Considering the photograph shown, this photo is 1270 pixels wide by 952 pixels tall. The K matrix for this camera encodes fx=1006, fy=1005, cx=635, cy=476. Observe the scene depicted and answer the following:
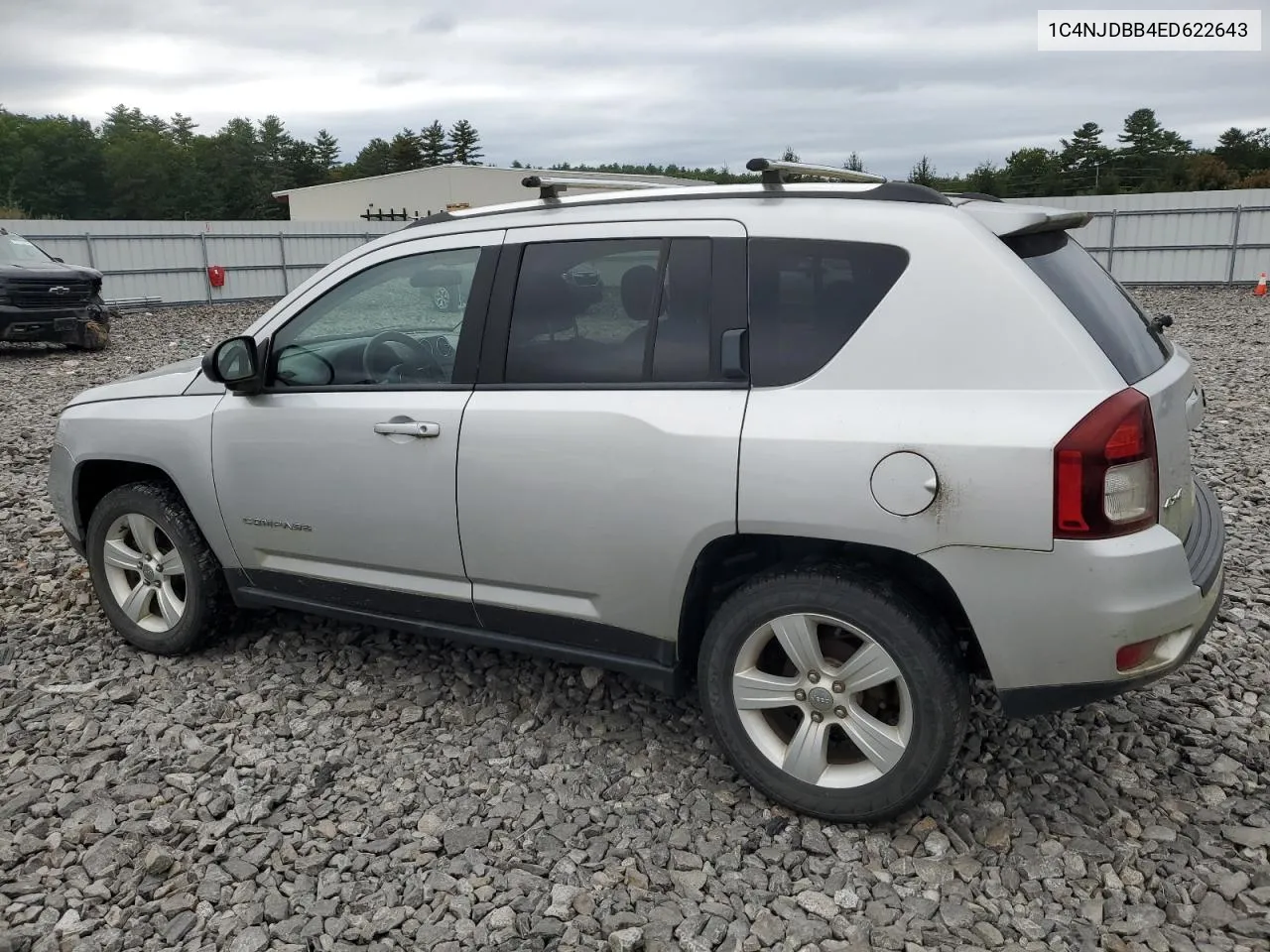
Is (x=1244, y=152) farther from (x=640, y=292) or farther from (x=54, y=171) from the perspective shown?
(x=54, y=171)

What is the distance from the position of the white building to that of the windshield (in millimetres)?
23087

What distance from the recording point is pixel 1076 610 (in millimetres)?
2604

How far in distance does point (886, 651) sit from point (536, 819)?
1225 mm

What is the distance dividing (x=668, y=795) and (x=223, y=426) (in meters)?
2.23

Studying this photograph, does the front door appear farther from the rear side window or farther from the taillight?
the taillight

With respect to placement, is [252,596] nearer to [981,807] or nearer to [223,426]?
[223,426]

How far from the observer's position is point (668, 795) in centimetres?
329

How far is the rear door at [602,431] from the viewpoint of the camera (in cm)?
303

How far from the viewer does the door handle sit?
3443 millimetres

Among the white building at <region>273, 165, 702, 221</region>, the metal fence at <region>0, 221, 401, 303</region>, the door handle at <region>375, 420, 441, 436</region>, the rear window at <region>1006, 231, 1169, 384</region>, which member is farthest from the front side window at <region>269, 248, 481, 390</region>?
the white building at <region>273, 165, 702, 221</region>

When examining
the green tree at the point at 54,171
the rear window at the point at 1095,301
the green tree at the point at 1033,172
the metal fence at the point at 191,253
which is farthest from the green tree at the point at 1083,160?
the green tree at the point at 54,171

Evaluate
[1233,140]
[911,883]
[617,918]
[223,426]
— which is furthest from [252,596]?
[1233,140]

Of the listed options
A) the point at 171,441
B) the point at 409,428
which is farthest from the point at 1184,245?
the point at 171,441

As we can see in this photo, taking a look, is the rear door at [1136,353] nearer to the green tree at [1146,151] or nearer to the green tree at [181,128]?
the green tree at [1146,151]
